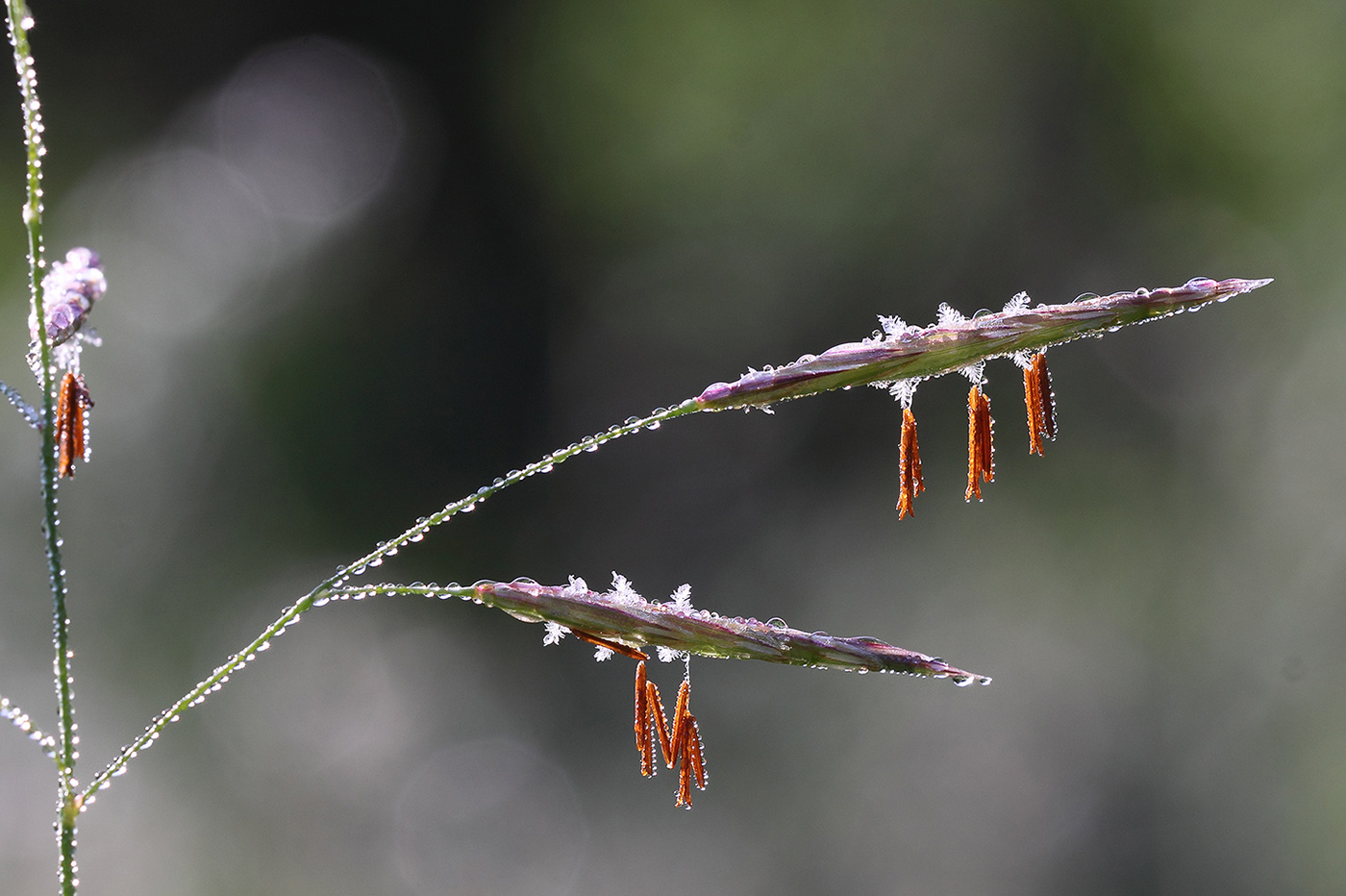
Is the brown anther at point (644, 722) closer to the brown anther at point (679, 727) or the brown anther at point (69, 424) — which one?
the brown anther at point (679, 727)

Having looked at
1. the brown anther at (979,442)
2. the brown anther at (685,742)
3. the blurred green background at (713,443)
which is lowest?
the brown anther at (685,742)

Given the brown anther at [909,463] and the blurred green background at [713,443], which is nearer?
the brown anther at [909,463]

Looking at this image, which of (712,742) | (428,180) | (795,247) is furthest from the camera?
(428,180)

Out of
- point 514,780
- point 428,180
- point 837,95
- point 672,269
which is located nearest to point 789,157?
point 837,95

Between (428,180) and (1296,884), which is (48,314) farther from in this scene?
(1296,884)

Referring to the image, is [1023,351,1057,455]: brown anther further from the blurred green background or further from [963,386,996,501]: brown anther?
the blurred green background

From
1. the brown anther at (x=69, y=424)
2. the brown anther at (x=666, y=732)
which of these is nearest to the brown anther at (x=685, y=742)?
the brown anther at (x=666, y=732)

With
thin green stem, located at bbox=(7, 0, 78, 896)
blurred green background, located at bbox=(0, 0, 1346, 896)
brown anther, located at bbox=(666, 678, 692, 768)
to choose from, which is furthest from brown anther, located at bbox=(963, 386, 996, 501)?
blurred green background, located at bbox=(0, 0, 1346, 896)
